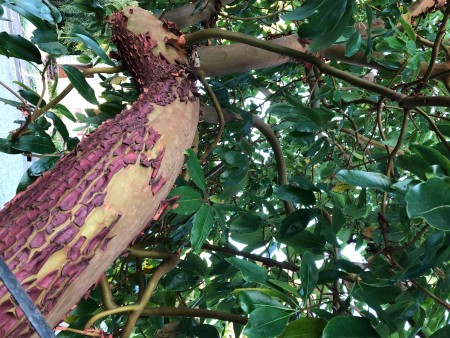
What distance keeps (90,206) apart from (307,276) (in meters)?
0.27

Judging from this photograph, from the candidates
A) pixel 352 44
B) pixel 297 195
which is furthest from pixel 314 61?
pixel 297 195

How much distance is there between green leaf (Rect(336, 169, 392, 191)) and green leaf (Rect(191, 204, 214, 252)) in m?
0.20

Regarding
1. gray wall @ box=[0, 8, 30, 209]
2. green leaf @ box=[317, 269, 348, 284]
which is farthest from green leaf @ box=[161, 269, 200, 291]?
gray wall @ box=[0, 8, 30, 209]

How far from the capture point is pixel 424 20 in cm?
138

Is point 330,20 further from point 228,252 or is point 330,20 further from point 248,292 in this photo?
point 228,252

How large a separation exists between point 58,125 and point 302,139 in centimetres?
53

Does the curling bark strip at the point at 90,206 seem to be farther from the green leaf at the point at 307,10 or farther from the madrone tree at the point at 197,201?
the green leaf at the point at 307,10

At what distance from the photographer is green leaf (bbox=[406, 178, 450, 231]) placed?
41 cm

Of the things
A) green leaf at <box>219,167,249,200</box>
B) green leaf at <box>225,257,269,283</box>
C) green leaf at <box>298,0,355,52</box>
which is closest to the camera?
green leaf at <box>225,257,269,283</box>

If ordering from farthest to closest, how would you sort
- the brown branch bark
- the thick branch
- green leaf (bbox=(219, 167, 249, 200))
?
the brown branch bark < green leaf (bbox=(219, 167, 249, 200)) < the thick branch

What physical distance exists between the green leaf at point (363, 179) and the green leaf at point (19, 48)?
59 centimetres

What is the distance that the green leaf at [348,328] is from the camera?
47 cm

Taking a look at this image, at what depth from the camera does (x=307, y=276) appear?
0.55 metres

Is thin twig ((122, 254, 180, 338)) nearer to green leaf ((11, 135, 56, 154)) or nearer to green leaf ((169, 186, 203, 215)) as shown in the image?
green leaf ((169, 186, 203, 215))
